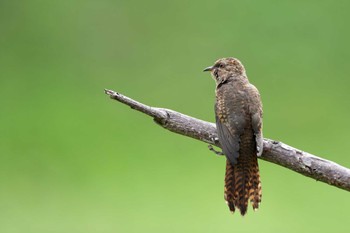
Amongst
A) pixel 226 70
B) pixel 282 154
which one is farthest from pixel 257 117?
pixel 226 70

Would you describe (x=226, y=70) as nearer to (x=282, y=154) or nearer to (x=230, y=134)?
(x=230, y=134)

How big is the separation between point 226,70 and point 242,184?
1.08 m

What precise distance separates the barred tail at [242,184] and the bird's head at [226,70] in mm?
818

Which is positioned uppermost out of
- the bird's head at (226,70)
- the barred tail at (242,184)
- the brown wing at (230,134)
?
the bird's head at (226,70)

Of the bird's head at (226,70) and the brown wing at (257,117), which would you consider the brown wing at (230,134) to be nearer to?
the brown wing at (257,117)

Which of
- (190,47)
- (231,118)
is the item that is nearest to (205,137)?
(231,118)

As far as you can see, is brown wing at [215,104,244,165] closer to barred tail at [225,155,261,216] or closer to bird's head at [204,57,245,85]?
barred tail at [225,155,261,216]

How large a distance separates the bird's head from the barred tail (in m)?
0.82

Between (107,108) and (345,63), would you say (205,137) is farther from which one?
(345,63)

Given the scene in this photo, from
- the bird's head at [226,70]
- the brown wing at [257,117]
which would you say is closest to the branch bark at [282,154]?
the brown wing at [257,117]

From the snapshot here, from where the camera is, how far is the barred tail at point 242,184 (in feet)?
20.2

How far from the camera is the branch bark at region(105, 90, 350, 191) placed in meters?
5.90

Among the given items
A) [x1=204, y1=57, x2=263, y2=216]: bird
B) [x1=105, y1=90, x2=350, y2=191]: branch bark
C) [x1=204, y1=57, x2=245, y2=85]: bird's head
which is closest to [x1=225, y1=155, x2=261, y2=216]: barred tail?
[x1=204, y1=57, x2=263, y2=216]: bird

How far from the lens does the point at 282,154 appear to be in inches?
236
